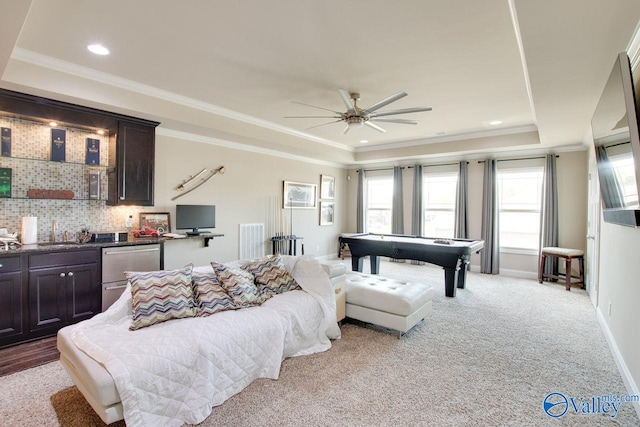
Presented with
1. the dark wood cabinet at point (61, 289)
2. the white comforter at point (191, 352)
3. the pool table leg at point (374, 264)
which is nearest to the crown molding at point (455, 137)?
the pool table leg at point (374, 264)

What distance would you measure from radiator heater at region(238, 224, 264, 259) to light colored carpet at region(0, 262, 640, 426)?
3.02 meters

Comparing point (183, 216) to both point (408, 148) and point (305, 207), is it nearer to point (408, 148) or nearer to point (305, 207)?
point (305, 207)

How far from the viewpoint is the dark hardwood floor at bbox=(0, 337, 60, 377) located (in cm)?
266

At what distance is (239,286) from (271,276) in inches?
17.2

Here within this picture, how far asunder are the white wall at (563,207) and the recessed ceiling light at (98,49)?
21.2 ft

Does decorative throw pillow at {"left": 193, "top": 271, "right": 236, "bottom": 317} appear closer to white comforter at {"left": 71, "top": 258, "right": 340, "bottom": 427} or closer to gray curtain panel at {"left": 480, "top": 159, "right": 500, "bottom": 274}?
white comforter at {"left": 71, "top": 258, "right": 340, "bottom": 427}

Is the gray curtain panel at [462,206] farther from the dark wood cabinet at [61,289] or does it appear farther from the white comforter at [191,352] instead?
the dark wood cabinet at [61,289]

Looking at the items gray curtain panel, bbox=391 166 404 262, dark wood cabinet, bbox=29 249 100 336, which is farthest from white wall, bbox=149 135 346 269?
gray curtain panel, bbox=391 166 404 262

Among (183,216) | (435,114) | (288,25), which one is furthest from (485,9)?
(183,216)

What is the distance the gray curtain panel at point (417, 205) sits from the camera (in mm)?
7512

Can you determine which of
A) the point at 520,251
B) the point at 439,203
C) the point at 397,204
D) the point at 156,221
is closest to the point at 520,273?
the point at 520,251

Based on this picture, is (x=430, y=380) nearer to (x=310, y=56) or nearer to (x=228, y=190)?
(x=310, y=56)

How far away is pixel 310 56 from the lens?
3029 mm

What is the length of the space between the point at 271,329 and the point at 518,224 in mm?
5988
